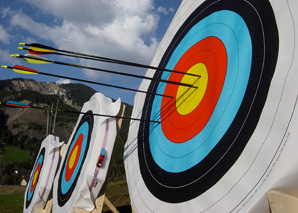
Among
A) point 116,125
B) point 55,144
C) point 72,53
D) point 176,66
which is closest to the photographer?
point 72,53

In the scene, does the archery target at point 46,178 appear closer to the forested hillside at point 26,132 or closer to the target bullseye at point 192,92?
the target bullseye at point 192,92

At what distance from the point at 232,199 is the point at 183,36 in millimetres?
1652

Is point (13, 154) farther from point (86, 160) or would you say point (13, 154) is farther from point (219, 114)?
point (219, 114)

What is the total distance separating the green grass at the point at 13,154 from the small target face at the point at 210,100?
140 feet

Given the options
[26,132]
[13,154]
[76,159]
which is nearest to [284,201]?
[76,159]

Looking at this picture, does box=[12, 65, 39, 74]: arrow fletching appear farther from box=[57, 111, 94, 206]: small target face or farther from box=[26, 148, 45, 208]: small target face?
box=[26, 148, 45, 208]: small target face

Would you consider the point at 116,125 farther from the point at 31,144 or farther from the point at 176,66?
the point at 31,144

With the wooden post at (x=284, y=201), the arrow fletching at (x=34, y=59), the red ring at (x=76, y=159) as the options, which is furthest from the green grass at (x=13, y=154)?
the wooden post at (x=284, y=201)

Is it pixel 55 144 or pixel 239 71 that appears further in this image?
pixel 55 144

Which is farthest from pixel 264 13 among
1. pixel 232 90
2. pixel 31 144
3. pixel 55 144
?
pixel 31 144

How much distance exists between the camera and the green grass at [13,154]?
40.8 m

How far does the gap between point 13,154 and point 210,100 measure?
48.4 m

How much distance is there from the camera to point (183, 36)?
2.52m

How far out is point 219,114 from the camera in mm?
1564
